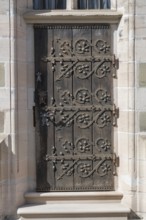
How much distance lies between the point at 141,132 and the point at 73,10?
1302 mm

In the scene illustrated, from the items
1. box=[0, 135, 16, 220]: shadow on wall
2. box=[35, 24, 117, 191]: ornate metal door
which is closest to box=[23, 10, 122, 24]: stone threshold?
box=[35, 24, 117, 191]: ornate metal door

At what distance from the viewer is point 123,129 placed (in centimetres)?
406

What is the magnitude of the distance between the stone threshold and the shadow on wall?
1.13 m

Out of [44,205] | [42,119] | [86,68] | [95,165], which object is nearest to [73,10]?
[86,68]

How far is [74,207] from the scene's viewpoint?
13.2 ft

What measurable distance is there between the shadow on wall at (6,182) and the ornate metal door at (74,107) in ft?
1.04

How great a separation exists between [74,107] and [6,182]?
94 centimetres

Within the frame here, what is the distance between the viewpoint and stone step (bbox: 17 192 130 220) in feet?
13.0

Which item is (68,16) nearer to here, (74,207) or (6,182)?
(6,182)

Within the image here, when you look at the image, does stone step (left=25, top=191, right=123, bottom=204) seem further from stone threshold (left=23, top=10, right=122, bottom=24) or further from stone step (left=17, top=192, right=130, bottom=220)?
stone threshold (left=23, top=10, right=122, bottom=24)

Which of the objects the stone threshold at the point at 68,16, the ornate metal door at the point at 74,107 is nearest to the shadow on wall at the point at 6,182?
the ornate metal door at the point at 74,107

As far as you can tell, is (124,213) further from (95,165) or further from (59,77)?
(59,77)

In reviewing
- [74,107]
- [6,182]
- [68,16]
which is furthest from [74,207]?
[68,16]

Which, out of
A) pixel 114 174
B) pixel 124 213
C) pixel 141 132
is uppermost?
pixel 141 132
